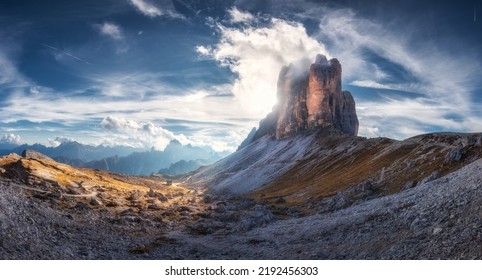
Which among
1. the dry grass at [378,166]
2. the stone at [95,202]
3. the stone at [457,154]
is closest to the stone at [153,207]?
the stone at [95,202]

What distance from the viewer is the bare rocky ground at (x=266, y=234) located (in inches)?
938

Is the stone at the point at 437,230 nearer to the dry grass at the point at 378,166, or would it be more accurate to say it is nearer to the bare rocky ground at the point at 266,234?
the bare rocky ground at the point at 266,234

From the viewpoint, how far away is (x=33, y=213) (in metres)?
33.3

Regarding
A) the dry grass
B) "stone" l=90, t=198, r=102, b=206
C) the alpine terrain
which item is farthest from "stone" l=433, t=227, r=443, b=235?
"stone" l=90, t=198, r=102, b=206

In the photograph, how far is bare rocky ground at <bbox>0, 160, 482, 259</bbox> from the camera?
23.8m

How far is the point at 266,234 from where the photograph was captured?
4297 cm

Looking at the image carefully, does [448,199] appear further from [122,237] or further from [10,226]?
[10,226]

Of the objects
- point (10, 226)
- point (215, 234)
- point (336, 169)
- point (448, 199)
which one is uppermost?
point (336, 169)

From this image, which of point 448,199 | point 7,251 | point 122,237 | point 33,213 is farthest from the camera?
point 122,237

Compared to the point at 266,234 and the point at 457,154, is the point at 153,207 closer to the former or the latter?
the point at 266,234
